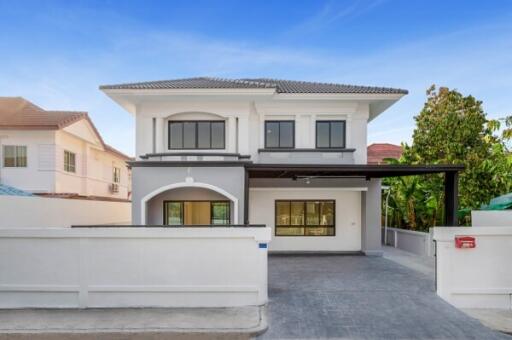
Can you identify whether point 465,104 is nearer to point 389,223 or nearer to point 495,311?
point 389,223

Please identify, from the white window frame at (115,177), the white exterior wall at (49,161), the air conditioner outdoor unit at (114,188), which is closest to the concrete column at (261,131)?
the white exterior wall at (49,161)

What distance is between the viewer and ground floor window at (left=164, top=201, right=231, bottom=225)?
40.5 ft

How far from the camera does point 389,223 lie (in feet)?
55.0

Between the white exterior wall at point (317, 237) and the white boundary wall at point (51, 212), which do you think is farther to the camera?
the white exterior wall at point (317, 237)

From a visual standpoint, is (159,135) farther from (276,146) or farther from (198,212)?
(276,146)

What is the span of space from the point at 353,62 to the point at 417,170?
31.0 ft

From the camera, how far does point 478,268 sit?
7.37 m

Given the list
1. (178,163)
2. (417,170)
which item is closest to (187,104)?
(178,163)

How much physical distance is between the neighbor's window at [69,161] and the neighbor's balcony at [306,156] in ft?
45.5

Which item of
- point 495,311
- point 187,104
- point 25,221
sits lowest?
point 495,311

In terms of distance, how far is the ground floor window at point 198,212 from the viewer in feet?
40.5

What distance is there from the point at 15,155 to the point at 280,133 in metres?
16.2

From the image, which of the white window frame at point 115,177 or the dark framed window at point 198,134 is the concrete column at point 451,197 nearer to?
the dark framed window at point 198,134

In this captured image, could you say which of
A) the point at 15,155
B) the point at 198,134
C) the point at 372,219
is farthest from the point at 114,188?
the point at 372,219
